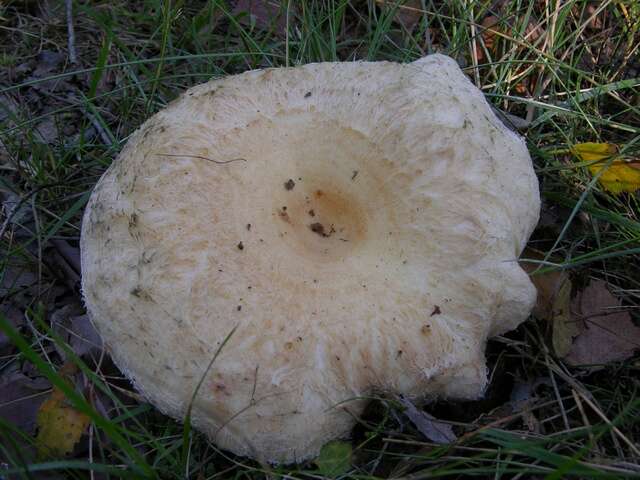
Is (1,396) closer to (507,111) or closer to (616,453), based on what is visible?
(616,453)

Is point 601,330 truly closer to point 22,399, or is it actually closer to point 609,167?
point 609,167

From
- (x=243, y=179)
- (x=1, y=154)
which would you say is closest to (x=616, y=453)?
(x=243, y=179)

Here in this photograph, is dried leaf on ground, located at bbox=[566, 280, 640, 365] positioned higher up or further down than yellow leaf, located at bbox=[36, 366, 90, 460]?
further down

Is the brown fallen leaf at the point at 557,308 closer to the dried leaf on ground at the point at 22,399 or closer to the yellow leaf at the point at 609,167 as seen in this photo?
the yellow leaf at the point at 609,167

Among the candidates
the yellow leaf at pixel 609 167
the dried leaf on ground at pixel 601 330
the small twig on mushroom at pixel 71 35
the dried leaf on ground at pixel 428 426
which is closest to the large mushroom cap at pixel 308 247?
the dried leaf on ground at pixel 428 426

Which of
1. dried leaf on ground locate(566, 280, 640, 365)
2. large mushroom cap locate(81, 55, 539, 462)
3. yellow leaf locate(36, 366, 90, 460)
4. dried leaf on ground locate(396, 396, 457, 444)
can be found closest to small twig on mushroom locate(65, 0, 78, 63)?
large mushroom cap locate(81, 55, 539, 462)

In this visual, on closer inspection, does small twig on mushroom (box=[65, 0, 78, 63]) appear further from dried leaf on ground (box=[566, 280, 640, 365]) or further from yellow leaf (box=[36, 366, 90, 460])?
dried leaf on ground (box=[566, 280, 640, 365])
